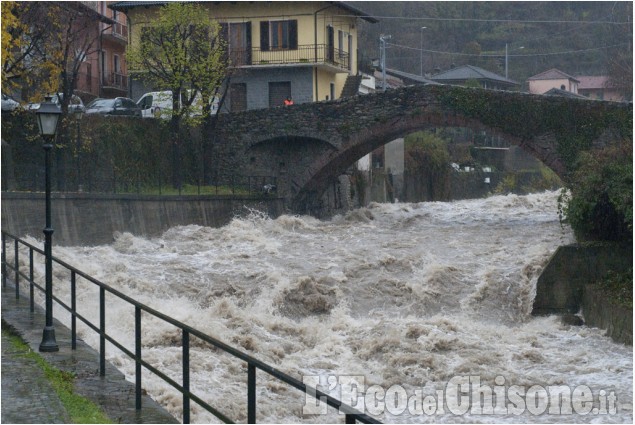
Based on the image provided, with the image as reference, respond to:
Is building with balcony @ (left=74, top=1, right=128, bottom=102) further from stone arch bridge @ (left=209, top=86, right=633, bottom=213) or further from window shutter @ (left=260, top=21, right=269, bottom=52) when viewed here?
stone arch bridge @ (left=209, top=86, right=633, bottom=213)

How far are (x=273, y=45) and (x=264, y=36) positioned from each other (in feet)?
1.71

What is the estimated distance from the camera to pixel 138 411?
8805mm

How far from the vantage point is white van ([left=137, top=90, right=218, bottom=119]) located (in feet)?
118

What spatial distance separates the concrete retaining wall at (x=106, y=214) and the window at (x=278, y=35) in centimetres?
1064

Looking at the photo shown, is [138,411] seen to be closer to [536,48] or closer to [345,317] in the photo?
[345,317]

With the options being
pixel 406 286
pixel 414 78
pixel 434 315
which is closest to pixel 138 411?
pixel 434 315

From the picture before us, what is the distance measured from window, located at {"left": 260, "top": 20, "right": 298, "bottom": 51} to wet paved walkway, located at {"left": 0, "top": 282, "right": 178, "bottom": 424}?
1272 inches

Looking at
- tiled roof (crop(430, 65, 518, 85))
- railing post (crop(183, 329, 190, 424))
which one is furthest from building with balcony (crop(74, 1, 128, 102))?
railing post (crop(183, 329, 190, 424))

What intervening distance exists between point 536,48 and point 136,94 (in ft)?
175

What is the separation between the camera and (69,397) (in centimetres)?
902

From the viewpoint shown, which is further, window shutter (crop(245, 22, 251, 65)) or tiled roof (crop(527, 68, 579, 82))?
tiled roof (crop(527, 68, 579, 82))

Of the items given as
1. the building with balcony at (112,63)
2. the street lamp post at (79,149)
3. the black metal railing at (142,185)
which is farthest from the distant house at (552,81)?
the street lamp post at (79,149)

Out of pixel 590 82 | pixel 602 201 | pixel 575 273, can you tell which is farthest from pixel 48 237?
pixel 590 82

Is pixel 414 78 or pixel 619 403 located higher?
pixel 414 78
